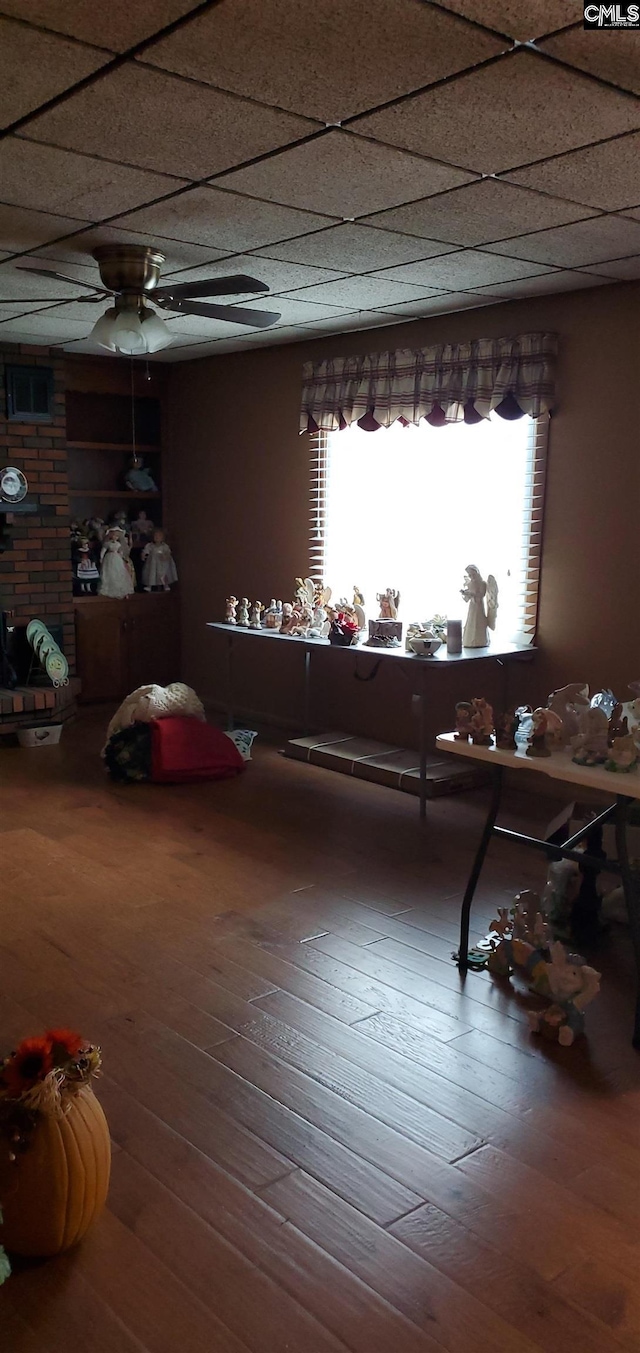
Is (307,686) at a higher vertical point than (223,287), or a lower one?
lower

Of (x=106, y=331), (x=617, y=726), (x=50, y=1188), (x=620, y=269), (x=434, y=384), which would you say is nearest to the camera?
(x=50, y=1188)

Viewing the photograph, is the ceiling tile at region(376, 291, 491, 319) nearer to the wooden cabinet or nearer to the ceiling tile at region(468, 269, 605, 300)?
the ceiling tile at region(468, 269, 605, 300)

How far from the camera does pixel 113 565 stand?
6926 millimetres

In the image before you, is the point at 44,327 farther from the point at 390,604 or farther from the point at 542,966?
the point at 542,966

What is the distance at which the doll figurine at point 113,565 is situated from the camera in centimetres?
690

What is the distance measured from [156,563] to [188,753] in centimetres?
237

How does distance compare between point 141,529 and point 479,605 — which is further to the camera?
point 141,529

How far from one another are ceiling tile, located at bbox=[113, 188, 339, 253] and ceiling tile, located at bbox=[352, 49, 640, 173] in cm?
73

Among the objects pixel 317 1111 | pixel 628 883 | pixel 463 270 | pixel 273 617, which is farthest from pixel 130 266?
pixel 317 1111

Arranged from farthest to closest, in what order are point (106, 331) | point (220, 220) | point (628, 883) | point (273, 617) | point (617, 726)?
point (273, 617)
point (106, 331)
point (220, 220)
point (617, 726)
point (628, 883)

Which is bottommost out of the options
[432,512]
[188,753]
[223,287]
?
[188,753]

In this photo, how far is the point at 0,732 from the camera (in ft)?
19.4

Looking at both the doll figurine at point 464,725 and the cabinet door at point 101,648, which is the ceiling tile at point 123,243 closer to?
the doll figurine at point 464,725

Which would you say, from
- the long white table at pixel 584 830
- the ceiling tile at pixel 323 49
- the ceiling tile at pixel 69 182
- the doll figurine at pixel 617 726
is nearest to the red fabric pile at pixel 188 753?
the long white table at pixel 584 830
